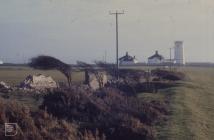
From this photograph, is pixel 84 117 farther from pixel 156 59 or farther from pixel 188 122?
pixel 156 59

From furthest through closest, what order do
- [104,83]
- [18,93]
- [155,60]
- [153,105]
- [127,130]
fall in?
[155,60], [104,83], [18,93], [153,105], [127,130]

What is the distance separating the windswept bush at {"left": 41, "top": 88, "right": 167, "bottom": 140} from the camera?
2033 cm

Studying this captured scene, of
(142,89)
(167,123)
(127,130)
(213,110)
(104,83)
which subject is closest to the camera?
(127,130)

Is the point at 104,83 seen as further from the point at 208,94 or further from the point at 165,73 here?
the point at 165,73

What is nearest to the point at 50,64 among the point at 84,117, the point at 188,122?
the point at 84,117

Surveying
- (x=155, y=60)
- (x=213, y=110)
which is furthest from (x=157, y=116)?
(x=155, y=60)

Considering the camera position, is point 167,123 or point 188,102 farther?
point 188,102

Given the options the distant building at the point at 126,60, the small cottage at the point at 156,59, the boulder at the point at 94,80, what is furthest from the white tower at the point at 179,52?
the boulder at the point at 94,80

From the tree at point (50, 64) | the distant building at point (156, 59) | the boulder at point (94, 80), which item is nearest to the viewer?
the boulder at point (94, 80)

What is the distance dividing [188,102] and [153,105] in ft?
18.8

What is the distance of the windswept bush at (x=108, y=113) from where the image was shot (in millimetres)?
20328

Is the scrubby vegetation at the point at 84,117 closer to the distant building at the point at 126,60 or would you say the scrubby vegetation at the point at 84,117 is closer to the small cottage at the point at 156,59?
the distant building at the point at 126,60

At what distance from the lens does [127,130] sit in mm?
20266

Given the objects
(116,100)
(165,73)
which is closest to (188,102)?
(116,100)
